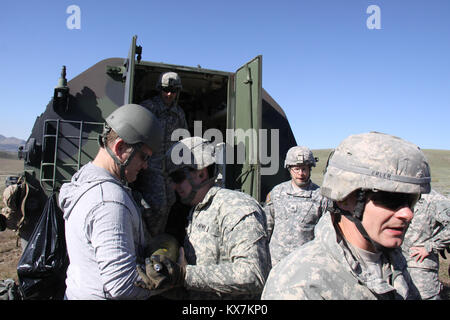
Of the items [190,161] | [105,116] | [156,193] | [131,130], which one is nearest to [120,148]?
[131,130]

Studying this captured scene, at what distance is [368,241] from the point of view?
1.38 m

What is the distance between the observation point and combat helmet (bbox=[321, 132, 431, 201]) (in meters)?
1.35

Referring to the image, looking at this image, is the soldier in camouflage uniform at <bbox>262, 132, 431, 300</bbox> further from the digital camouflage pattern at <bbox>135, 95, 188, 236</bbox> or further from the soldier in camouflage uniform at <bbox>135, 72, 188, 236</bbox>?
the soldier in camouflage uniform at <bbox>135, 72, 188, 236</bbox>

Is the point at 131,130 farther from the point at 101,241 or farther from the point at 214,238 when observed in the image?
the point at 214,238

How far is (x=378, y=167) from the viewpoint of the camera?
136 centimetres

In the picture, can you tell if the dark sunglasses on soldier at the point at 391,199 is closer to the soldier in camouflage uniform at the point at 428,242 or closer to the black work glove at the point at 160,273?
the black work glove at the point at 160,273

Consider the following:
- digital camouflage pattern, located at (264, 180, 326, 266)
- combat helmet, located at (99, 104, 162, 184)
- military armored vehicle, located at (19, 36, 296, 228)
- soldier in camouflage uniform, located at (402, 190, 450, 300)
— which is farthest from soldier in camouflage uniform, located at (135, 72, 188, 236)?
soldier in camouflage uniform, located at (402, 190, 450, 300)

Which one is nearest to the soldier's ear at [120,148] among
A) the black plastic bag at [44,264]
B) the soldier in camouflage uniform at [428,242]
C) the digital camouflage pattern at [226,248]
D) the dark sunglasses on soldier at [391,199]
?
the digital camouflage pattern at [226,248]

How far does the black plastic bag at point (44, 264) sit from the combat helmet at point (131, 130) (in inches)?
71.3

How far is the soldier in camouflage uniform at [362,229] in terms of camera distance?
1233mm

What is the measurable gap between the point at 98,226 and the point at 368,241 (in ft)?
3.71
